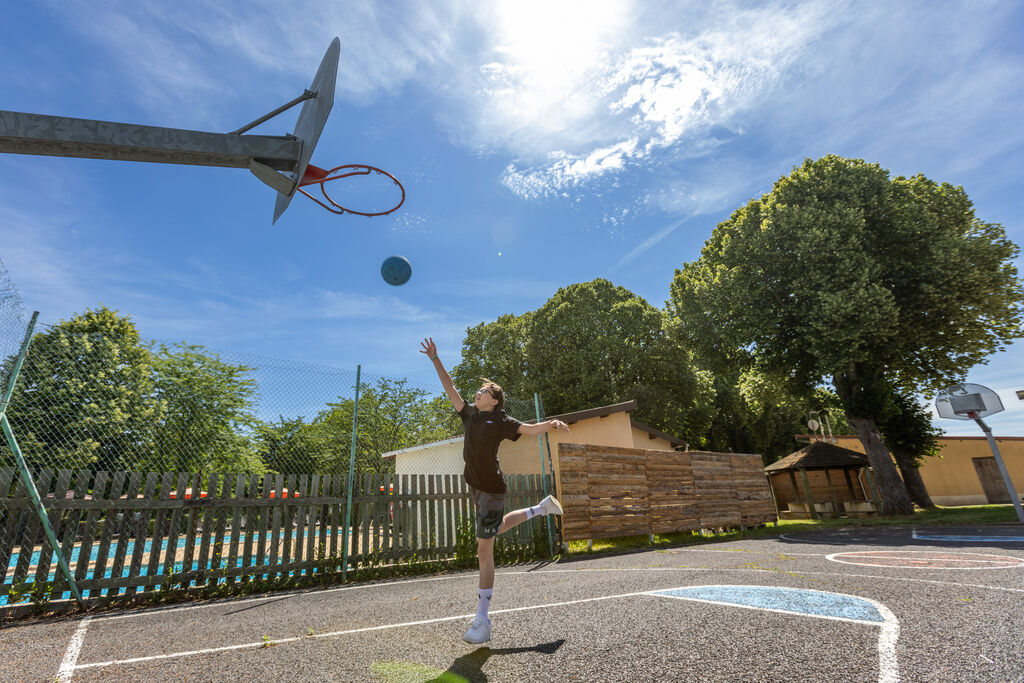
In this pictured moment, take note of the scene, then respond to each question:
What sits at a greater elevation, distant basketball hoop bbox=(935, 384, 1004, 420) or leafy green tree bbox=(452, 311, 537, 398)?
leafy green tree bbox=(452, 311, 537, 398)

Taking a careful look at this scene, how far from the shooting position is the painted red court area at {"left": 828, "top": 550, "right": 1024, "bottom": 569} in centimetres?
632

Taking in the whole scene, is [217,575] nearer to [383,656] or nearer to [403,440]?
[383,656]

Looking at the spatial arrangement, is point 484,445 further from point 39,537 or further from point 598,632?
point 39,537

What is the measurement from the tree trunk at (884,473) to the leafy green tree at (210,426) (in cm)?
2127

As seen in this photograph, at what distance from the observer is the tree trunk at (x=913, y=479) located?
73.6ft

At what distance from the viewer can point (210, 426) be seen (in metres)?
9.08

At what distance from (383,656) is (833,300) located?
18.6 meters

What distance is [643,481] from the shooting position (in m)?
12.3

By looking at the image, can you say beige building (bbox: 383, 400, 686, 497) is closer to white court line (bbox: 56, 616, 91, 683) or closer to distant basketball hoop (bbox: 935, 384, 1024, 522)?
distant basketball hoop (bbox: 935, 384, 1024, 522)

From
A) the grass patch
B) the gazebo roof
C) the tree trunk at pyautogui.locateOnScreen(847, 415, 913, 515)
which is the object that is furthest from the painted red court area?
the gazebo roof

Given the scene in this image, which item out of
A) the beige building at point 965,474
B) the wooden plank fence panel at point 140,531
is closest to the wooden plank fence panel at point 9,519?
the wooden plank fence panel at point 140,531

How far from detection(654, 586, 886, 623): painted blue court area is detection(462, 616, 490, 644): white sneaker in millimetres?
2446

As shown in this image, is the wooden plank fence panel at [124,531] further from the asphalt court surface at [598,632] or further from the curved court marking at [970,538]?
the curved court marking at [970,538]

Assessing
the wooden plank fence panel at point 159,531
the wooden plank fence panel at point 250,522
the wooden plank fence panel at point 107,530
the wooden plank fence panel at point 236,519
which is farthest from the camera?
the wooden plank fence panel at point 250,522
